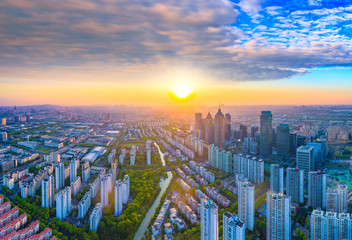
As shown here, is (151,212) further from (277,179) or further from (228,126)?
(228,126)

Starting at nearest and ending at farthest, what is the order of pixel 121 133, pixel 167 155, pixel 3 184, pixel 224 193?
pixel 224 193
pixel 3 184
pixel 167 155
pixel 121 133

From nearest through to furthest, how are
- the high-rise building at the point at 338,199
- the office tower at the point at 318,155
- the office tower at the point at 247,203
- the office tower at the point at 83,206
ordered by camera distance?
the office tower at the point at 247,203 < the high-rise building at the point at 338,199 < the office tower at the point at 83,206 < the office tower at the point at 318,155

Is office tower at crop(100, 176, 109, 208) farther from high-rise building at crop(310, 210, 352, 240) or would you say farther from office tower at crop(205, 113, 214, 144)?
office tower at crop(205, 113, 214, 144)

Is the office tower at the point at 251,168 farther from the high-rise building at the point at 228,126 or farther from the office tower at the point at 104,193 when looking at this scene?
the high-rise building at the point at 228,126

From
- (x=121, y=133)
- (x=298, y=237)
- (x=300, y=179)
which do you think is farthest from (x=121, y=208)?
(x=121, y=133)

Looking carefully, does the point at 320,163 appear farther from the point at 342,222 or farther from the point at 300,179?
the point at 342,222

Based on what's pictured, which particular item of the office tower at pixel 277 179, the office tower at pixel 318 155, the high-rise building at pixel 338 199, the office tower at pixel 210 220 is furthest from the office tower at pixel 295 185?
the office tower at pixel 210 220
